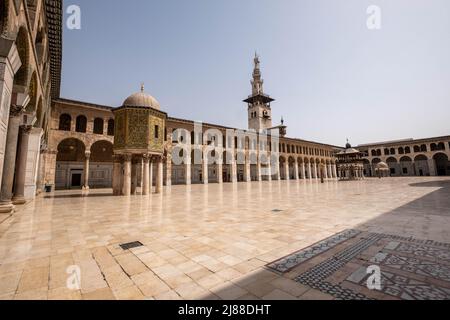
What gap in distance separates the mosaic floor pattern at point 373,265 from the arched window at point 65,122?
24.1 metres

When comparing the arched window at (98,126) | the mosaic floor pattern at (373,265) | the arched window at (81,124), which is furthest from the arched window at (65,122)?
the mosaic floor pattern at (373,265)

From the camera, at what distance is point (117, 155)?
14.2 meters

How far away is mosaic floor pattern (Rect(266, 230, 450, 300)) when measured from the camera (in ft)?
7.59

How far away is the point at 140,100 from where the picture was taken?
1429cm

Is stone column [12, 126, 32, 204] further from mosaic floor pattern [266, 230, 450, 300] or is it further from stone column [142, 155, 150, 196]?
mosaic floor pattern [266, 230, 450, 300]

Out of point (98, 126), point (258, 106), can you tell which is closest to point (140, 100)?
point (98, 126)

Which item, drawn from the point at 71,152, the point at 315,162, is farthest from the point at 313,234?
the point at 315,162

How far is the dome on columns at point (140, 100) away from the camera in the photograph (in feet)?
46.4

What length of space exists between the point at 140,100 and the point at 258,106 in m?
38.0

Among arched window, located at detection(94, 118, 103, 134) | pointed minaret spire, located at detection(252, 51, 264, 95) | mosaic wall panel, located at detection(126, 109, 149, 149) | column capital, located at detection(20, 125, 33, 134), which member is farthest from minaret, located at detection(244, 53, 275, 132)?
column capital, located at detection(20, 125, 33, 134)

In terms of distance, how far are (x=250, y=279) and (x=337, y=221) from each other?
13.9ft
